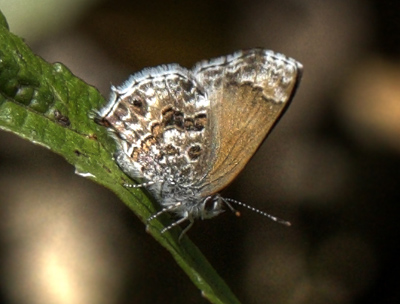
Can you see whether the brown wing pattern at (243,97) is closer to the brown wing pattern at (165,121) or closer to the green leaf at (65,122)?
the brown wing pattern at (165,121)

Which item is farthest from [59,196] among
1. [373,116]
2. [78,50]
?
[373,116]

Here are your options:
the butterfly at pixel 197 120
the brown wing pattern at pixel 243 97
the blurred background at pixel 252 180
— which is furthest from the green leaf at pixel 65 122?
the blurred background at pixel 252 180

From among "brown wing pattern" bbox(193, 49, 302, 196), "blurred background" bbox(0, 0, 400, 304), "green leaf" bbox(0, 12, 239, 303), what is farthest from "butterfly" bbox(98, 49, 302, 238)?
"blurred background" bbox(0, 0, 400, 304)

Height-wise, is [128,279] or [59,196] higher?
[59,196]

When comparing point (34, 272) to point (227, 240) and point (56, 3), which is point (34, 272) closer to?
point (227, 240)

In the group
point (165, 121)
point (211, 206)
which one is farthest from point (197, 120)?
point (211, 206)

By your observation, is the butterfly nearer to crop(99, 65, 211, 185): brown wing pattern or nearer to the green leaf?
crop(99, 65, 211, 185): brown wing pattern

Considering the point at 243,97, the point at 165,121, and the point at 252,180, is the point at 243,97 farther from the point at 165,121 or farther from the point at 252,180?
the point at 252,180
